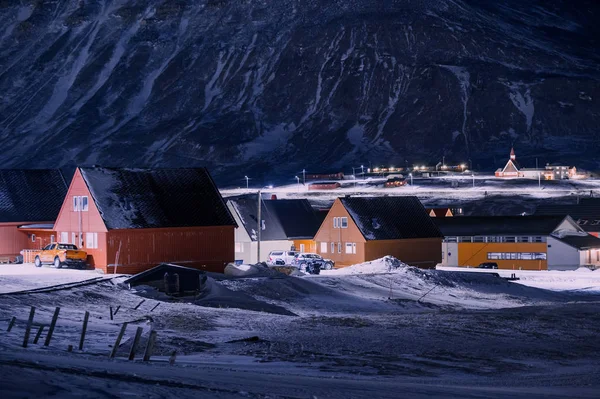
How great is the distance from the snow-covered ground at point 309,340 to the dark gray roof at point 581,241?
30.8 metres

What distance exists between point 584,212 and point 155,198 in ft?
221

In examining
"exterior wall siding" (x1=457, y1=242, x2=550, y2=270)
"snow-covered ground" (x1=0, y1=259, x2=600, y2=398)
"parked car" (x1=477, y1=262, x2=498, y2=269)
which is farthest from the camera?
"exterior wall siding" (x1=457, y1=242, x2=550, y2=270)

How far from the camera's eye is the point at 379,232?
84.6m

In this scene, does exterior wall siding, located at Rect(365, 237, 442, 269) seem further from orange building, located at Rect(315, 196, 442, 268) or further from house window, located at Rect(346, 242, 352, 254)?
house window, located at Rect(346, 242, 352, 254)

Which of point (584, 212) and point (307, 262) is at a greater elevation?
point (584, 212)

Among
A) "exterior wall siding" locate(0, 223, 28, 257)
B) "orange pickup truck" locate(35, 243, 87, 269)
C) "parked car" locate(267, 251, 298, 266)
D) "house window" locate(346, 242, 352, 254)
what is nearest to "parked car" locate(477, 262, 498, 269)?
"house window" locate(346, 242, 352, 254)

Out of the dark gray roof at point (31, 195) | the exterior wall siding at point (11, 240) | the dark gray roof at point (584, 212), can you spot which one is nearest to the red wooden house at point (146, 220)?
the exterior wall siding at point (11, 240)

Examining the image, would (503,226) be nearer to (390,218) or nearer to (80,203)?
(390,218)

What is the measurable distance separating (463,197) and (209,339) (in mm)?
159381

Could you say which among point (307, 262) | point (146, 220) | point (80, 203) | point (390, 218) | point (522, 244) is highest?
point (80, 203)

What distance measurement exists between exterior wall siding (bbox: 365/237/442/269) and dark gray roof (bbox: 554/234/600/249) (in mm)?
17281

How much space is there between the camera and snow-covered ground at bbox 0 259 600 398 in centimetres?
2441

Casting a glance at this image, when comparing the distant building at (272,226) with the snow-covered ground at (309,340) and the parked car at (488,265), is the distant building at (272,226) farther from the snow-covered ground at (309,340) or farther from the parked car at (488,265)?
the snow-covered ground at (309,340)

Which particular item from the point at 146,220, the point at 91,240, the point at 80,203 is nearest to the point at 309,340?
the point at 146,220
